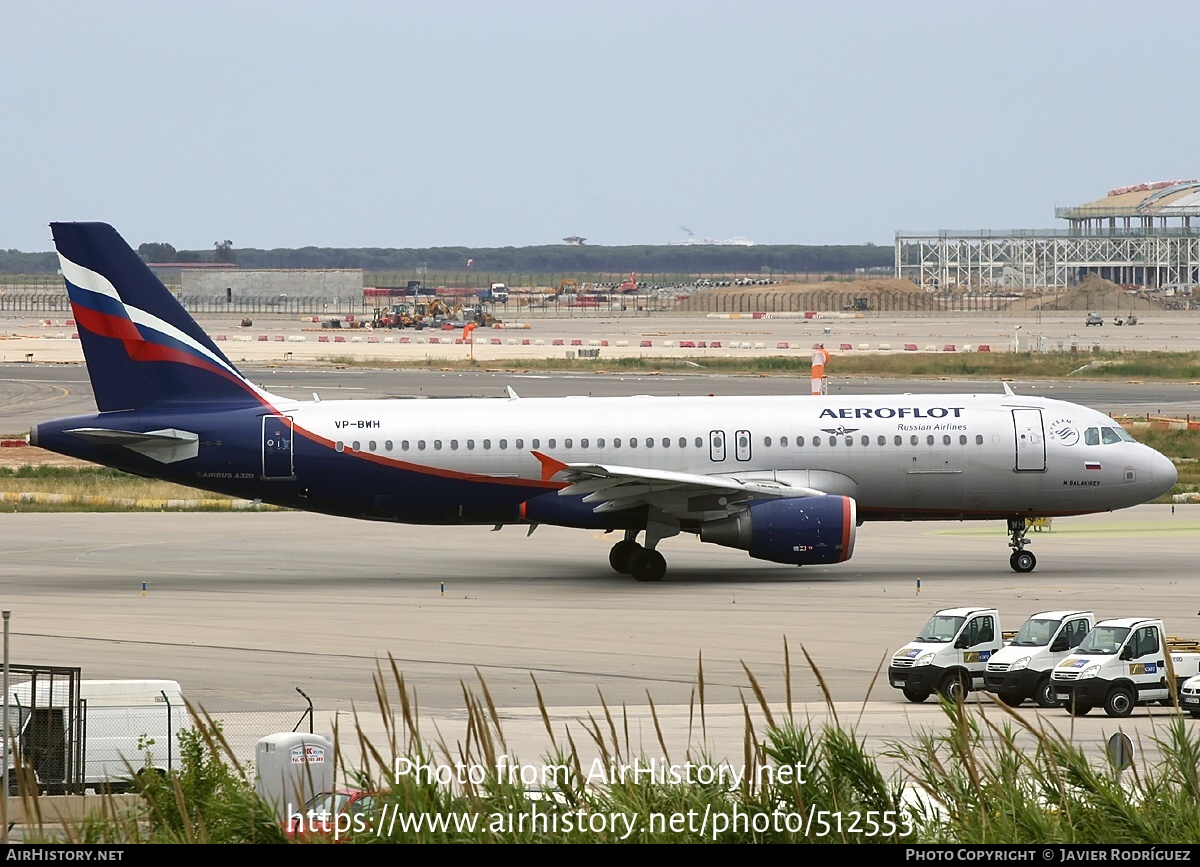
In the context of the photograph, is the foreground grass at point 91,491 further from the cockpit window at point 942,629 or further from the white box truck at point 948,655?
the white box truck at point 948,655

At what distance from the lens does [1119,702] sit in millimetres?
23578

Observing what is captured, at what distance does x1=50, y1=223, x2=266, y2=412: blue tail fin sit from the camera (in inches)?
1454

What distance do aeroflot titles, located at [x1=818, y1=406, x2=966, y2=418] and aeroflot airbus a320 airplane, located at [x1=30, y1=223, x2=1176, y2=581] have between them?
5 cm

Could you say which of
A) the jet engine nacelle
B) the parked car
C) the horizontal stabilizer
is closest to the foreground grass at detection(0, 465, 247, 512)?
the horizontal stabilizer

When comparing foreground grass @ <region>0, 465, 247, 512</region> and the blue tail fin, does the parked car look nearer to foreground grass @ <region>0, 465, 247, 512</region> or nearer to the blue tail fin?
the blue tail fin

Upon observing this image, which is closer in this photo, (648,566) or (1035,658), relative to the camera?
(1035,658)

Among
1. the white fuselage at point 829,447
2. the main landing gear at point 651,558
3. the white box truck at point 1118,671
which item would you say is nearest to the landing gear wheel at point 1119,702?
the white box truck at point 1118,671

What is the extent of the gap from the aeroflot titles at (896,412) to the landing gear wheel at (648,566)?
16.3ft

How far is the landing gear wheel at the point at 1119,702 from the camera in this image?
77.2ft

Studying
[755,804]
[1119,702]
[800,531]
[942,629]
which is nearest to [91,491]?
[800,531]

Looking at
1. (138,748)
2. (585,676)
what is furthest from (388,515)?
(138,748)

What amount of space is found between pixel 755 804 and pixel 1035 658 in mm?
13833

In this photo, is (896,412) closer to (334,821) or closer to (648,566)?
(648,566)
